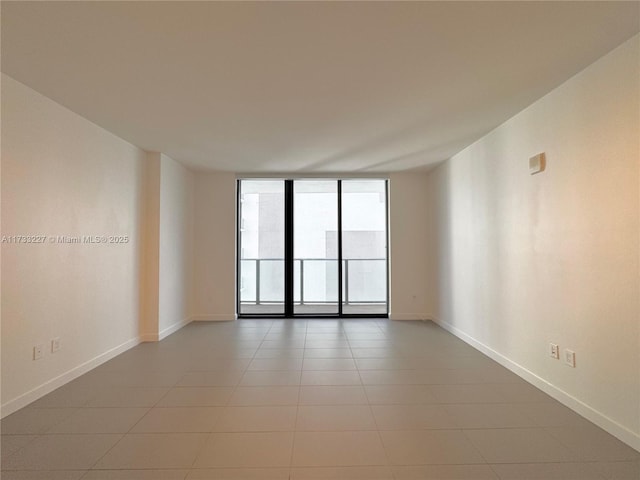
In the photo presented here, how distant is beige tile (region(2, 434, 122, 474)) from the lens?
1924 mm

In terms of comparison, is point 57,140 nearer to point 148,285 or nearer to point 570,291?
point 148,285

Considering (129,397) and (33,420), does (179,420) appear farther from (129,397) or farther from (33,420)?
(33,420)

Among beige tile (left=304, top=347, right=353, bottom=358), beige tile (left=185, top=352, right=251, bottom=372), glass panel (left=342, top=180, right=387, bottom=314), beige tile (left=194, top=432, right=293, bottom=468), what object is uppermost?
glass panel (left=342, top=180, right=387, bottom=314)

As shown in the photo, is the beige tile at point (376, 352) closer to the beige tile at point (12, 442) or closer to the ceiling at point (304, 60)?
the ceiling at point (304, 60)

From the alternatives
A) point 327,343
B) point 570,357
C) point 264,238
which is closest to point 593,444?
point 570,357

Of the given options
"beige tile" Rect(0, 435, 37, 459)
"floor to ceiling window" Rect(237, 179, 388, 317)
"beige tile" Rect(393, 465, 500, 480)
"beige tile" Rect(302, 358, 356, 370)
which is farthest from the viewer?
"floor to ceiling window" Rect(237, 179, 388, 317)

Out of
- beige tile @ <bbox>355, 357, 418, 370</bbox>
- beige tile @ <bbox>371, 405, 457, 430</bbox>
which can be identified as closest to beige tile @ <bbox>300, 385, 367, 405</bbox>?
beige tile @ <bbox>371, 405, 457, 430</bbox>

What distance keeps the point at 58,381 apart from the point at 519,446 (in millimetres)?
3609

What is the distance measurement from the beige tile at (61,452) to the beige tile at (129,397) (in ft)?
1.49

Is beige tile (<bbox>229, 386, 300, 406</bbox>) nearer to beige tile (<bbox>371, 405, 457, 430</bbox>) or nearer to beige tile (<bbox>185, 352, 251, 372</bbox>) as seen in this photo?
beige tile (<bbox>185, 352, 251, 372</bbox>)

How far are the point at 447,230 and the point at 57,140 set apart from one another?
15.6 feet

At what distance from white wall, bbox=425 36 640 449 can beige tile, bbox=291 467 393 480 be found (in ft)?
5.15

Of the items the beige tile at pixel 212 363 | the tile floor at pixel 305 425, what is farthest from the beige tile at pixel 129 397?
the beige tile at pixel 212 363

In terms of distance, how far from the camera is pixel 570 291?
2594 mm
